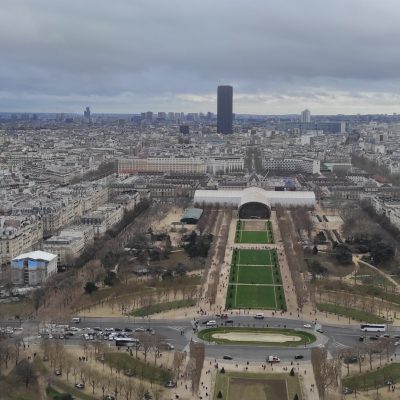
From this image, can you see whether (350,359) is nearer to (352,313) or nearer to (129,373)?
(352,313)

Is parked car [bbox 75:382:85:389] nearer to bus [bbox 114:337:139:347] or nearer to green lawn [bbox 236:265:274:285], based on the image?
bus [bbox 114:337:139:347]

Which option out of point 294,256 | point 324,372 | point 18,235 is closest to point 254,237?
point 294,256

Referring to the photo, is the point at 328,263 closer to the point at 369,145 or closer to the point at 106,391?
the point at 106,391

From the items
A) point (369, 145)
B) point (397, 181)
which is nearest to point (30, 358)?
point (397, 181)

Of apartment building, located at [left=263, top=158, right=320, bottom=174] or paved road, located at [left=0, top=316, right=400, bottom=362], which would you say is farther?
apartment building, located at [left=263, top=158, right=320, bottom=174]

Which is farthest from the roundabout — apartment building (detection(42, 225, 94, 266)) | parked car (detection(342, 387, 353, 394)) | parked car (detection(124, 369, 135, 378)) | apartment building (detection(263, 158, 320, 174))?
apartment building (detection(263, 158, 320, 174))

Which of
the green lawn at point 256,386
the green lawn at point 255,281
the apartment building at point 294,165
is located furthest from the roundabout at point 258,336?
the apartment building at point 294,165

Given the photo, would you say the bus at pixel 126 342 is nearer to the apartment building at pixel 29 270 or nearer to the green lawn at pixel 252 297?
the green lawn at pixel 252 297
